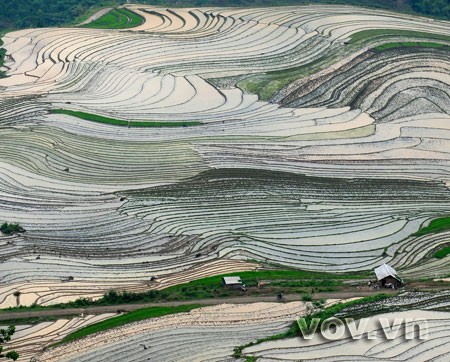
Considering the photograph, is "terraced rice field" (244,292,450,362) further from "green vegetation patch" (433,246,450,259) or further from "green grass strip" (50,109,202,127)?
"green grass strip" (50,109,202,127)

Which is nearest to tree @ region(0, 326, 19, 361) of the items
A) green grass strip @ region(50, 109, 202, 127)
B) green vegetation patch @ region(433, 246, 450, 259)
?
green vegetation patch @ region(433, 246, 450, 259)

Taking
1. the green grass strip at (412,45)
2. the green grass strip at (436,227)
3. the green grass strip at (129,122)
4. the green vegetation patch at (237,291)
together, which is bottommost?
the green vegetation patch at (237,291)

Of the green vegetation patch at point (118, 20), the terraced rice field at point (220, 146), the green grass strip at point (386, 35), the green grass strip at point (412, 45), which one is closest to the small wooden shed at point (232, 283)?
the terraced rice field at point (220, 146)

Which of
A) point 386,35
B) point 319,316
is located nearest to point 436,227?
point 319,316

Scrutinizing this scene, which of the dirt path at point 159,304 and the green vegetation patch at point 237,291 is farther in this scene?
the green vegetation patch at point 237,291

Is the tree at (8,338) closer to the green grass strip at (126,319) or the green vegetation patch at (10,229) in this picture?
the green grass strip at (126,319)

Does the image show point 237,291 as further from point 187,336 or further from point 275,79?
point 275,79

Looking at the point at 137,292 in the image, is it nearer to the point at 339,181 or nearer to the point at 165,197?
the point at 165,197
